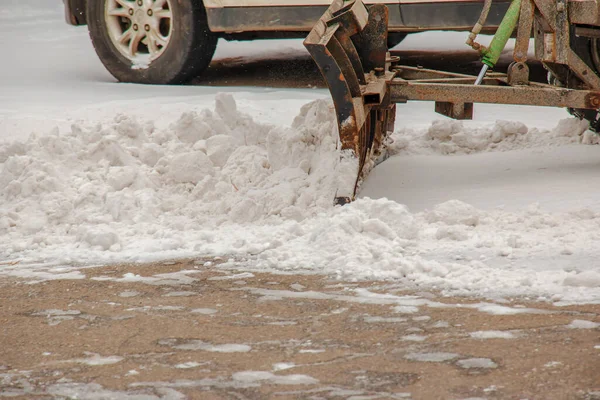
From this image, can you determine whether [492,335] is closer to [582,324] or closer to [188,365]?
[582,324]

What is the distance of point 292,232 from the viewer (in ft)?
16.5

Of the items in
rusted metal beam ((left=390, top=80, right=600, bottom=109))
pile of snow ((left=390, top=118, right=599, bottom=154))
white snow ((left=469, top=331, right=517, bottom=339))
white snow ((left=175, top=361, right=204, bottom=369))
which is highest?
rusted metal beam ((left=390, top=80, right=600, bottom=109))

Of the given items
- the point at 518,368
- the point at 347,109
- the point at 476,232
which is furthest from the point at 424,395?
the point at 347,109

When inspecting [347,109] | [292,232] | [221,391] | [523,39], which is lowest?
[221,391]

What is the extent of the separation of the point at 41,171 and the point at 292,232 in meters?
1.54

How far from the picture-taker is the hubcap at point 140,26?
8469 millimetres

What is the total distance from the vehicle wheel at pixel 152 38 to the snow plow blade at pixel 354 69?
297cm

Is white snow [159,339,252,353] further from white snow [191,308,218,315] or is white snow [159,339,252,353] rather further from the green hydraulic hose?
the green hydraulic hose

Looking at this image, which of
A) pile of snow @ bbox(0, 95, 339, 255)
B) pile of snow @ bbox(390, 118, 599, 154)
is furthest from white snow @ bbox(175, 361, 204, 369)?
pile of snow @ bbox(390, 118, 599, 154)

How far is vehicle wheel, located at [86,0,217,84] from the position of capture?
8.51 meters

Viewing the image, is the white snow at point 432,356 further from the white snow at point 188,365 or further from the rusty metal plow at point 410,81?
the rusty metal plow at point 410,81

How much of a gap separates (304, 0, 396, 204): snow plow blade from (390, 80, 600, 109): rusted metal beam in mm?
186

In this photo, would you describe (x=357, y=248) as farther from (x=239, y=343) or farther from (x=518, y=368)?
(x=518, y=368)

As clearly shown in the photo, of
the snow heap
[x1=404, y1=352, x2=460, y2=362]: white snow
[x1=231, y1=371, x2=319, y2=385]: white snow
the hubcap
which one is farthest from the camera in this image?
the hubcap
